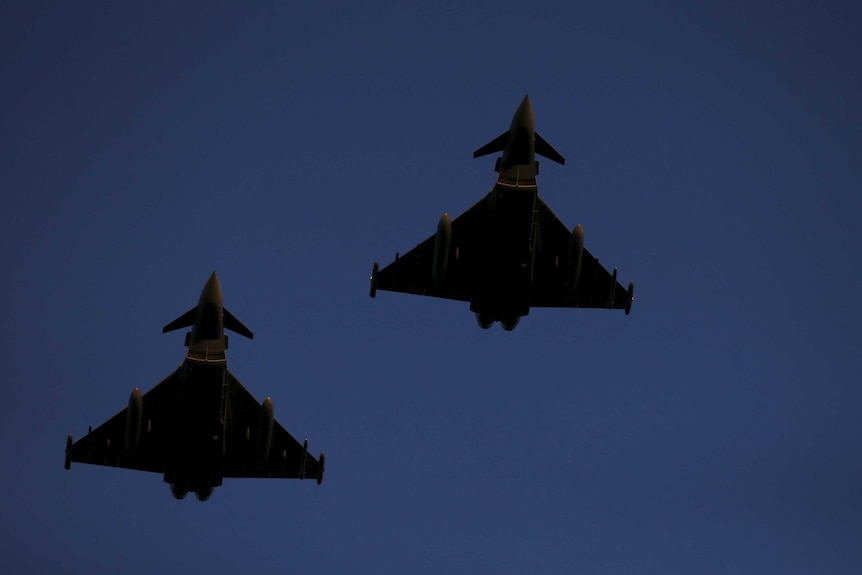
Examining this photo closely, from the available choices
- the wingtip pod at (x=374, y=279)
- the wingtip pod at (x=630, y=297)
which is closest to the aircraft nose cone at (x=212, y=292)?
the wingtip pod at (x=374, y=279)

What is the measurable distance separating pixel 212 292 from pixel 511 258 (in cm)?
1224

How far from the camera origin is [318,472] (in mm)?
64438

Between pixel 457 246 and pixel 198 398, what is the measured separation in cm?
1236

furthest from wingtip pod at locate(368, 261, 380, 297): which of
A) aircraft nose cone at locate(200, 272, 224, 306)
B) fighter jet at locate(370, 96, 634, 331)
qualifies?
aircraft nose cone at locate(200, 272, 224, 306)

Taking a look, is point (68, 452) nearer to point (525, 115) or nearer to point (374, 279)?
point (374, 279)

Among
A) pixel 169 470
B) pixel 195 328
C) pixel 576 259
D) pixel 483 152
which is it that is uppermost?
pixel 483 152

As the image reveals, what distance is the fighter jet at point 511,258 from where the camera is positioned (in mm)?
59719


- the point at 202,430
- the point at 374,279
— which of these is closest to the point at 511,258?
the point at 374,279

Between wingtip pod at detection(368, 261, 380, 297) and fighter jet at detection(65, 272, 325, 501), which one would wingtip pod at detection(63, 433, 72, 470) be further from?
wingtip pod at detection(368, 261, 380, 297)

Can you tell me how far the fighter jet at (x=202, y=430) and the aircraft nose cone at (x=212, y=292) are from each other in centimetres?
4

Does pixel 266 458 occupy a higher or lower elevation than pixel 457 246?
lower

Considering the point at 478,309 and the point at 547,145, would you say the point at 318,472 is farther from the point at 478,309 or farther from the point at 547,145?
the point at 547,145

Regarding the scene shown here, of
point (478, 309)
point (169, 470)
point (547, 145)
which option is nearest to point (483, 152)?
point (547, 145)

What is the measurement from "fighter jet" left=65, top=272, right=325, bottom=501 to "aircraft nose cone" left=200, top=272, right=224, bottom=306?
4 centimetres
